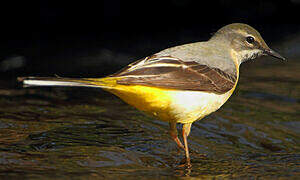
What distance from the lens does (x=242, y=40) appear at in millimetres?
7156

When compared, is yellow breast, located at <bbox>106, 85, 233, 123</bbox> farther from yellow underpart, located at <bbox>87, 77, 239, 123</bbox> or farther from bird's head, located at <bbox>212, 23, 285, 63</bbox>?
bird's head, located at <bbox>212, 23, 285, 63</bbox>

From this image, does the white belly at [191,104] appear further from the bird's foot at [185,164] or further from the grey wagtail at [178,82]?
the bird's foot at [185,164]

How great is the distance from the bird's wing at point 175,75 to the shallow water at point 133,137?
955 mm

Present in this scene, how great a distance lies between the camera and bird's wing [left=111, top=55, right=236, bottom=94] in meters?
5.66

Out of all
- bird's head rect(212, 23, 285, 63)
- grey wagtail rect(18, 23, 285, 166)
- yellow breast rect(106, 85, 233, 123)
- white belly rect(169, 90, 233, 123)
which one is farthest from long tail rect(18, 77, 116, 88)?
bird's head rect(212, 23, 285, 63)

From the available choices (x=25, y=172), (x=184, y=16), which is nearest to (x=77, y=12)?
(x=184, y=16)

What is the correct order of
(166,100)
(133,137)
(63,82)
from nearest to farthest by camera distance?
(63,82), (166,100), (133,137)

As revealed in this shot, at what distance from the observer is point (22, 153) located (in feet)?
19.2

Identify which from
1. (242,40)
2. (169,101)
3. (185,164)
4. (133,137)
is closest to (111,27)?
(242,40)

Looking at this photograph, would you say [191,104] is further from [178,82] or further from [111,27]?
[111,27]

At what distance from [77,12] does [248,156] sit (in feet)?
29.4

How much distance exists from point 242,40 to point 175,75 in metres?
1.72

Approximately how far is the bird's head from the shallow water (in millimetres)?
1168

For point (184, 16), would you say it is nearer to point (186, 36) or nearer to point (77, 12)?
point (186, 36)
